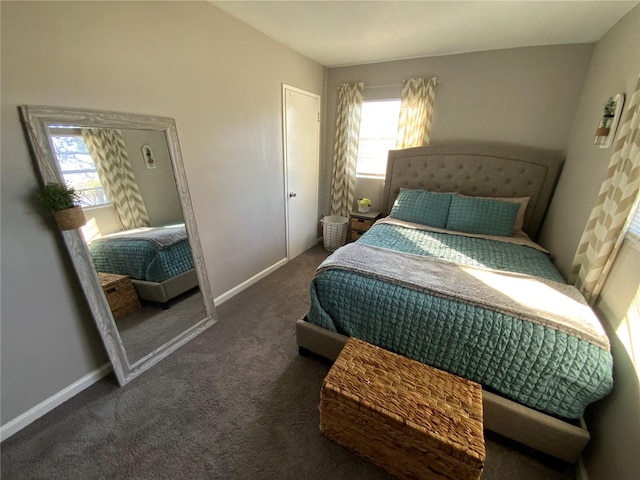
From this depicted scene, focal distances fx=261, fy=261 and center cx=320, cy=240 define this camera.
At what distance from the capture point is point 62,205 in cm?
132

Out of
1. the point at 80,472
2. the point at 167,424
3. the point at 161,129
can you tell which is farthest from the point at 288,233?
the point at 80,472

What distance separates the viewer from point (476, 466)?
1.02m

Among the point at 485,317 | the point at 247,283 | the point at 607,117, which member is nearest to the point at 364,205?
the point at 247,283

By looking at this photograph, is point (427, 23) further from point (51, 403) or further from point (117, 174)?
point (51, 403)

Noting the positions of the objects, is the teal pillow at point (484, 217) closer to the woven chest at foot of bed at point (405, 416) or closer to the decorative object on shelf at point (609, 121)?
the decorative object on shelf at point (609, 121)

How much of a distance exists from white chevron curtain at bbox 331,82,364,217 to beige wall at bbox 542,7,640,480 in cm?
218

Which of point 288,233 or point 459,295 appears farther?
point 288,233

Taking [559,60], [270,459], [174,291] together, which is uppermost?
[559,60]

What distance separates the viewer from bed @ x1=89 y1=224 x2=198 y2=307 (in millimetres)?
1641

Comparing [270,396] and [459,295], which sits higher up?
[459,295]

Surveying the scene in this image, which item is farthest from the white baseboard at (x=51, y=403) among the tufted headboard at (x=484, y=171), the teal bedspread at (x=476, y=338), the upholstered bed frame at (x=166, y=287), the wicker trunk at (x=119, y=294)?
the tufted headboard at (x=484, y=171)

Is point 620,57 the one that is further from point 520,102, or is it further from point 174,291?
point 174,291

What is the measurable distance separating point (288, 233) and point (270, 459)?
7.84 ft

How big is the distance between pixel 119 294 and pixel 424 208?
275cm
